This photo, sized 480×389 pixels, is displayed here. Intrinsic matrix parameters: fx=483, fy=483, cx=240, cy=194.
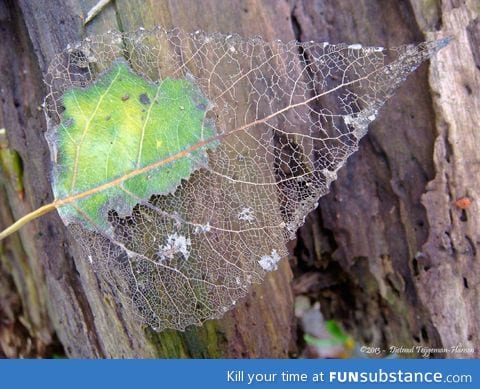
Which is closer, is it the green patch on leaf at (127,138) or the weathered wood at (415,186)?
the green patch on leaf at (127,138)

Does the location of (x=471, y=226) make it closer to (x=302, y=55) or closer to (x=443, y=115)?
(x=443, y=115)

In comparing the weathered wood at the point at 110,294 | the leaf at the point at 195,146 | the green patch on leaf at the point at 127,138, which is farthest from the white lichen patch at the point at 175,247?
the weathered wood at the point at 110,294

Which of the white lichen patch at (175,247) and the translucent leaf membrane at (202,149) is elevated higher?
the translucent leaf membrane at (202,149)

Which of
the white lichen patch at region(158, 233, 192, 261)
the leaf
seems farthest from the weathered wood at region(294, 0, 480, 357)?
the white lichen patch at region(158, 233, 192, 261)

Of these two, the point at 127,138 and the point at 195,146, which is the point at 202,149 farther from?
the point at 127,138

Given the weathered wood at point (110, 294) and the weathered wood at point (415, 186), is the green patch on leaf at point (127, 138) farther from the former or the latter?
the weathered wood at point (415, 186)

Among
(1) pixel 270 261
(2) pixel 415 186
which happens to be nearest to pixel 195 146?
(1) pixel 270 261

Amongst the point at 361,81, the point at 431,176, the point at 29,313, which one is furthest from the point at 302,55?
the point at 29,313

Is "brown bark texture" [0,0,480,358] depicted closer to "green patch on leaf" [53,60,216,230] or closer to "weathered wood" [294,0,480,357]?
"weathered wood" [294,0,480,357]
